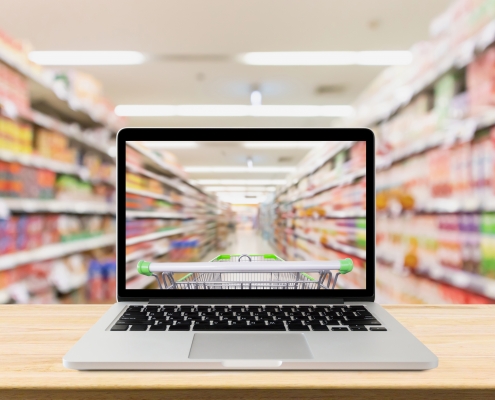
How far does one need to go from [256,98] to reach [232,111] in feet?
1.40

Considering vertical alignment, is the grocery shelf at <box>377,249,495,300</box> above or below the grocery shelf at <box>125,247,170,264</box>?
below

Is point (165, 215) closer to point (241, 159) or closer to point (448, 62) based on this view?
point (241, 159)

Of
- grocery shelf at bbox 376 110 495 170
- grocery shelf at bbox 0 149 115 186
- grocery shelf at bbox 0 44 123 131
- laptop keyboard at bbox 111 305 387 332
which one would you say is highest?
grocery shelf at bbox 0 44 123 131

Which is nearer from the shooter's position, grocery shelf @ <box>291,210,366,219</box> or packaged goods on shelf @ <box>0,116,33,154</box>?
grocery shelf @ <box>291,210,366,219</box>

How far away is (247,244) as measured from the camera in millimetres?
1144

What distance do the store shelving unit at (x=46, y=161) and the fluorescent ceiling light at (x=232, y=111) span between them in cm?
123

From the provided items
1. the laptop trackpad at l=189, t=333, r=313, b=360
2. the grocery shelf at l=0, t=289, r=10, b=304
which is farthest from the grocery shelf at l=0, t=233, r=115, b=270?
the laptop trackpad at l=189, t=333, r=313, b=360

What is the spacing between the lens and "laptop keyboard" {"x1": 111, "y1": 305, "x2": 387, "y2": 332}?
723 mm

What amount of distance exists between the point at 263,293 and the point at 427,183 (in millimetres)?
1566

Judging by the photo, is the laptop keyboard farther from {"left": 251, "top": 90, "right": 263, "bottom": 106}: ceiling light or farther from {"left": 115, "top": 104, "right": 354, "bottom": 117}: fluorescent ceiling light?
{"left": 115, "top": 104, "right": 354, "bottom": 117}: fluorescent ceiling light

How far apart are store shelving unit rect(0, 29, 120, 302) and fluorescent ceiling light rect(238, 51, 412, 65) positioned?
5.15ft

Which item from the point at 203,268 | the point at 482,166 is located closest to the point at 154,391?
the point at 203,268

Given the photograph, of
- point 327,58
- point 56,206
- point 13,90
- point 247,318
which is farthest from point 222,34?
point 247,318

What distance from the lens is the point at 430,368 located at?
1.93 ft
